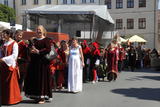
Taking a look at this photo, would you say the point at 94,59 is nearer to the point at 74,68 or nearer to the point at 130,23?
the point at 74,68

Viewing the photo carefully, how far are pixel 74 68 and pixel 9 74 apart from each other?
118 inches

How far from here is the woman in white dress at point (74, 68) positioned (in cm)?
1058

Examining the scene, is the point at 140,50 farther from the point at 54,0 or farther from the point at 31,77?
the point at 54,0

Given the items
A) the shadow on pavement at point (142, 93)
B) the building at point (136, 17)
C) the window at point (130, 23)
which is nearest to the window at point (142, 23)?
the building at point (136, 17)

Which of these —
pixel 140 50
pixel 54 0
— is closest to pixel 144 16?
pixel 54 0

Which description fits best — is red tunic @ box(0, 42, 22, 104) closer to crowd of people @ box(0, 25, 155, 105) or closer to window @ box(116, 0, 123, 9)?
crowd of people @ box(0, 25, 155, 105)

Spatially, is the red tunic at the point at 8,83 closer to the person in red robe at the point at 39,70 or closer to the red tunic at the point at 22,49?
the person in red robe at the point at 39,70

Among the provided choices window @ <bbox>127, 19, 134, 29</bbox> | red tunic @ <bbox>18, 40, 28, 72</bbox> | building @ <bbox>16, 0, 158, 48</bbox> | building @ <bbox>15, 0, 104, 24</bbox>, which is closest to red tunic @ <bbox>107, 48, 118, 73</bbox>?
red tunic @ <bbox>18, 40, 28, 72</bbox>

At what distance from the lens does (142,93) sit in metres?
10.7

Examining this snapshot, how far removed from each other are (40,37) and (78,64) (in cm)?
262

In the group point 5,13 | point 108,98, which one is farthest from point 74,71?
point 5,13

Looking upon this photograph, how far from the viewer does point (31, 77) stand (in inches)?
331

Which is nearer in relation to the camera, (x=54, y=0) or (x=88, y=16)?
(x=88, y=16)

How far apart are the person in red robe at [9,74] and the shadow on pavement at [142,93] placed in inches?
145
